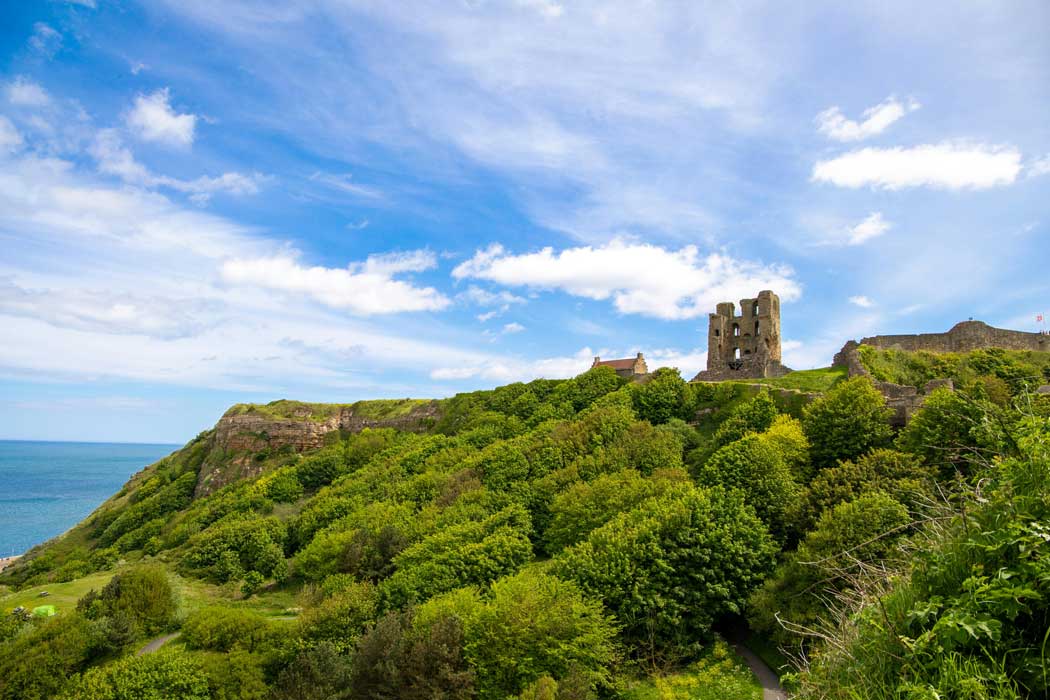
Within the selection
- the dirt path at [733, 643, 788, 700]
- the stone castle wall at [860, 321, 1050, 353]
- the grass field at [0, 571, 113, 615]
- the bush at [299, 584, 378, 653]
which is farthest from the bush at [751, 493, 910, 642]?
the grass field at [0, 571, 113, 615]

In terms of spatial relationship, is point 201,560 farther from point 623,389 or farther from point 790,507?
point 790,507

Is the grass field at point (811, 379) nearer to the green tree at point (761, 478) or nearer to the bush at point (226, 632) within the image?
the green tree at point (761, 478)

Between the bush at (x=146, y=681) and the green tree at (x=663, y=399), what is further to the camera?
the green tree at (x=663, y=399)

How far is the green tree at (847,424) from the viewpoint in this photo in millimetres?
34812

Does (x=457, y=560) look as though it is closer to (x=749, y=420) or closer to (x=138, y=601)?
(x=138, y=601)

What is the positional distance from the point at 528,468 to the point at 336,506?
2133 centimetres

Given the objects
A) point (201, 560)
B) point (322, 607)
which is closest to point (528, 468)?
point (322, 607)

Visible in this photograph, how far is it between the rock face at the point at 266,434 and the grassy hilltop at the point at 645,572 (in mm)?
27011

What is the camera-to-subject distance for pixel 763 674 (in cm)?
2656

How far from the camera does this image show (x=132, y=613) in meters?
36.3

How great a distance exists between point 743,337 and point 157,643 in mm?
57006

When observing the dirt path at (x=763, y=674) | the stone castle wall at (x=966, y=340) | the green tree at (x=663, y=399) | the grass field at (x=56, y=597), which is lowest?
the grass field at (x=56, y=597)

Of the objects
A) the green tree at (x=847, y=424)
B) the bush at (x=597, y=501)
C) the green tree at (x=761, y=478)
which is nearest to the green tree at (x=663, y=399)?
the bush at (x=597, y=501)

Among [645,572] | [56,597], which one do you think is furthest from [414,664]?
[56,597]
